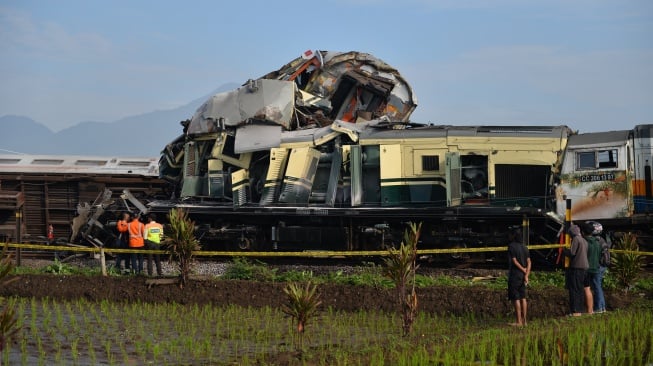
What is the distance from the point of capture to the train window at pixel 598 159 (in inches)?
914

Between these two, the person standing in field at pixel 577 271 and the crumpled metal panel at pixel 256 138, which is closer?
the person standing in field at pixel 577 271

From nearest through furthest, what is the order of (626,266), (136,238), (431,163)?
(626,266) < (136,238) < (431,163)

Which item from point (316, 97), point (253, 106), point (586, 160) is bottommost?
point (586, 160)

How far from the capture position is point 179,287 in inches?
790

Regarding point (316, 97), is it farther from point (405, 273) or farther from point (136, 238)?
point (405, 273)

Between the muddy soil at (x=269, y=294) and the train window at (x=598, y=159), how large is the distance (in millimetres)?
5442

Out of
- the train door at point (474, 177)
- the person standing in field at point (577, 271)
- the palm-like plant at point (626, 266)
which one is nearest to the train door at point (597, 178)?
the train door at point (474, 177)

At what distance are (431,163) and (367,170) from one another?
75.2 inches

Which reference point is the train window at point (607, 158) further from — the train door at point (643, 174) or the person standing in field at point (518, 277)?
the person standing in field at point (518, 277)

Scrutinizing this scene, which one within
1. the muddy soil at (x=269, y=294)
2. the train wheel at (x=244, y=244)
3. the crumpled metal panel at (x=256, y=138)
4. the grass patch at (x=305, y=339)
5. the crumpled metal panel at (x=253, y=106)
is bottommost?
the grass patch at (x=305, y=339)

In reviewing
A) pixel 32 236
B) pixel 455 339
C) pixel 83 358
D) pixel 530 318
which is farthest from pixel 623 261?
pixel 32 236

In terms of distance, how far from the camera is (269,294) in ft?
64.0

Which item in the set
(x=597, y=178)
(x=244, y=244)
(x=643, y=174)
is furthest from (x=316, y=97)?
(x=643, y=174)

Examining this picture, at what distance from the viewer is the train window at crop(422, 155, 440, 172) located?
2499 cm
